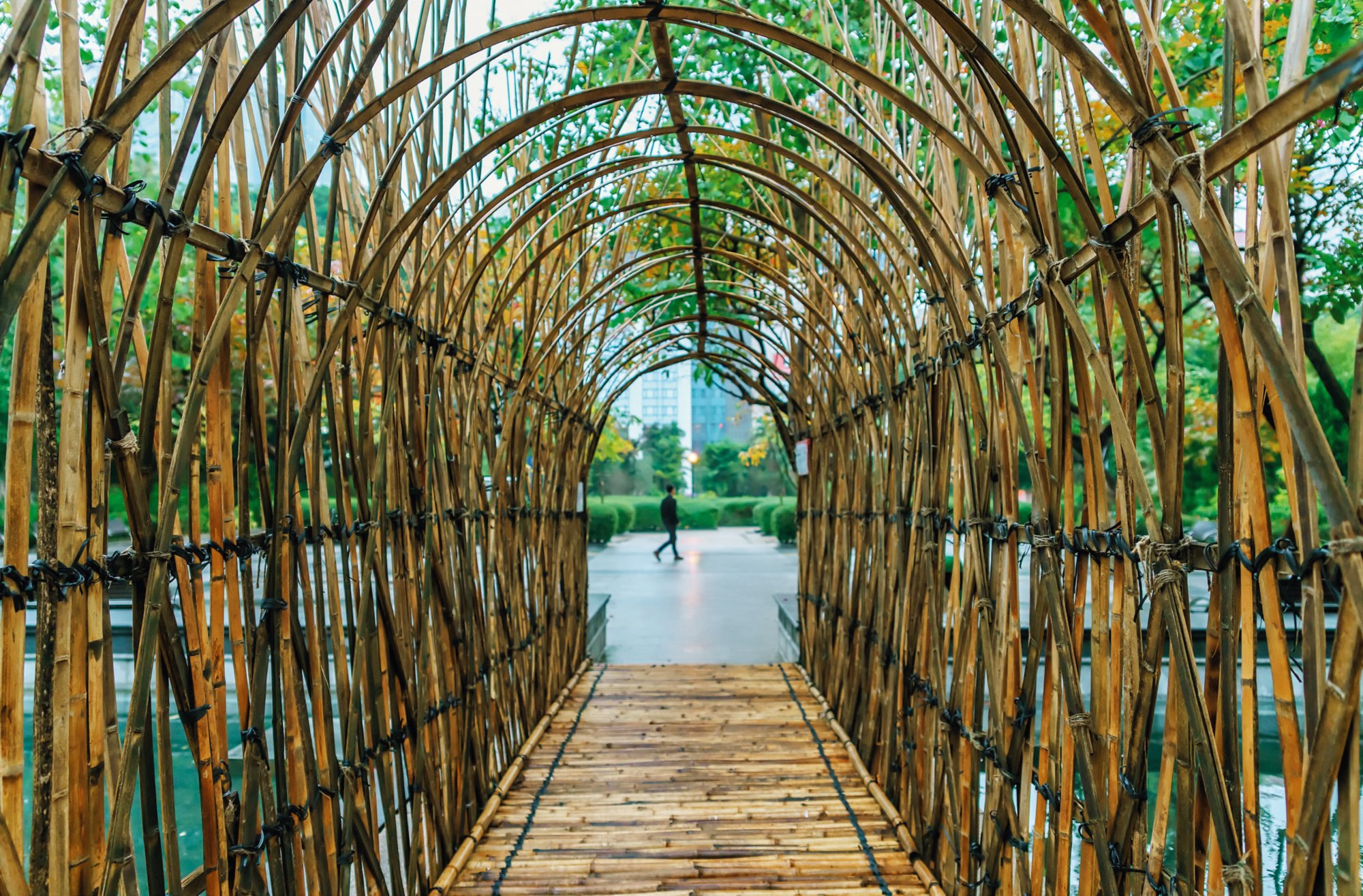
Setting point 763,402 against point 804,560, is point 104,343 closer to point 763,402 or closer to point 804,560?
point 804,560

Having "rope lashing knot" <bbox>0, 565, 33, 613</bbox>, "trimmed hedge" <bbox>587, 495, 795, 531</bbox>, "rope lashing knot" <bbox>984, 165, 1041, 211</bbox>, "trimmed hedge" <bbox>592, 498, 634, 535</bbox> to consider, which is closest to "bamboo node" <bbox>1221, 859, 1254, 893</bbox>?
"rope lashing knot" <bbox>984, 165, 1041, 211</bbox>

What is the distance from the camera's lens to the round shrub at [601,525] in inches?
644

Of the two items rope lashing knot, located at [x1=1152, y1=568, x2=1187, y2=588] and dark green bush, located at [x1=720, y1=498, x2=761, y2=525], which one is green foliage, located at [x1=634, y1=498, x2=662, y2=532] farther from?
rope lashing knot, located at [x1=1152, y1=568, x2=1187, y2=588]

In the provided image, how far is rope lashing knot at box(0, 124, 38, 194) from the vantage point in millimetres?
917

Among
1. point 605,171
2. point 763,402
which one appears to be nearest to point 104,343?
point 605,171

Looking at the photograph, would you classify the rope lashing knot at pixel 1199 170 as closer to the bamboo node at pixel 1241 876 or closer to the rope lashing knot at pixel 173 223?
the bamboo node at pixel 1241 876

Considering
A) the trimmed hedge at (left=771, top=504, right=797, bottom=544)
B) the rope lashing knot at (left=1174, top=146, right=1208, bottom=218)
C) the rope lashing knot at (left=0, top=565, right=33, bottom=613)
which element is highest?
the rope lashing knot at (left=1174, top=146, right=1208, bottom=218)

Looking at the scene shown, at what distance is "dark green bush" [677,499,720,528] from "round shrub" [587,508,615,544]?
5.57m

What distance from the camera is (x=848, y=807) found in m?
2.72

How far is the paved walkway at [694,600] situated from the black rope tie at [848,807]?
2.56m

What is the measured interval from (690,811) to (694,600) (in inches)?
255

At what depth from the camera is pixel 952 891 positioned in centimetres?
212

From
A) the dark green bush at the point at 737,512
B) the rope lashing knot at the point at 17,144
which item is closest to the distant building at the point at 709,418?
the dark green bush at the point at 737,512

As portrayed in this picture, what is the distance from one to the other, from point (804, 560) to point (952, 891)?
2.55 metres
